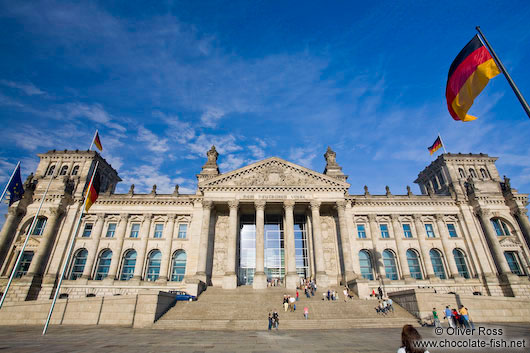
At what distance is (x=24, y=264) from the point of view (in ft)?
122

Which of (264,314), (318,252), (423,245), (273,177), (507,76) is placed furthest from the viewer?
(423,245)

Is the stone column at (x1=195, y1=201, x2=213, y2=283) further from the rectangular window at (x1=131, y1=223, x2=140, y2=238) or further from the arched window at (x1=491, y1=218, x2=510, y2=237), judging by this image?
the arched window at (x1=491, y1=218, x2=510, y2=237)

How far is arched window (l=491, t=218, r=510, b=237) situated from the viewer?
1622 inches

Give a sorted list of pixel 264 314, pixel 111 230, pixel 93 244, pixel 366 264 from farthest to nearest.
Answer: pixel 111 230 → pixel 366 264 → pixel 93 244 → pixel 264 314

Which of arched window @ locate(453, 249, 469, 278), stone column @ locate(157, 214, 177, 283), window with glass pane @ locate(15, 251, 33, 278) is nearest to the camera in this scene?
window with glass pane @ locate(15, 251, 33, 278)

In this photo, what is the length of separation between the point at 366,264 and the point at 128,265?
36.0 meters

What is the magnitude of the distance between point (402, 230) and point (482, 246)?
11.6 metres

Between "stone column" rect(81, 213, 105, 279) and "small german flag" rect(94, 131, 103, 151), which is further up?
"small german flag" rect(94, 131, 103, 151)

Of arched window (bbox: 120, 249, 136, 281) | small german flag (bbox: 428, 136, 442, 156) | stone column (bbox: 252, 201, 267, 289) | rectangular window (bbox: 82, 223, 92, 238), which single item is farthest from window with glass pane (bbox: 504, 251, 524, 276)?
rectangular window (bbox: 82, 223, 92, 238)

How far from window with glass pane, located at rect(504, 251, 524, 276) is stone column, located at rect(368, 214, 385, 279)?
19.5 metres

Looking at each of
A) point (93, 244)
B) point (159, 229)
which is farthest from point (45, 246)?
point (159, 229)

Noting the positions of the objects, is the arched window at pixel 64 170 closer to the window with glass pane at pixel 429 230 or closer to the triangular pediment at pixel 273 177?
the triangular pediment at pixel 273 177

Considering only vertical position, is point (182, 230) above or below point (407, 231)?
above

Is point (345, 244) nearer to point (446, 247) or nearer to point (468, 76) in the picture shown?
point (446, 247)
